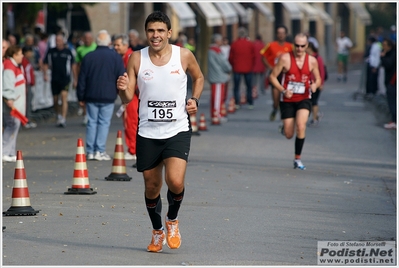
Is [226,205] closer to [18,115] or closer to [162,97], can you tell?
[162,97]

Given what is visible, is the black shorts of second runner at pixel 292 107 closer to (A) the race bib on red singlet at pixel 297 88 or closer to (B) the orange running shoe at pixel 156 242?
(A) the race bib on red singlet at pixel 297 88

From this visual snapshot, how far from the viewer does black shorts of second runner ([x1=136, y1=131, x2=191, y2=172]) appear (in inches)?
299

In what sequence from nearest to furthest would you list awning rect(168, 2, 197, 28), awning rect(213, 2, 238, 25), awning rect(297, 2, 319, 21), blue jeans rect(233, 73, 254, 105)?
blue jeans rect(233, 73, 254, 105), awning rect(168, 2, 197, 28), awning rect(213, 2, 238, 25), awning rect(297, 2, 319, 21)

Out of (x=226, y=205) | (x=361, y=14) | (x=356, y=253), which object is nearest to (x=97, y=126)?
(x=226, y=205)

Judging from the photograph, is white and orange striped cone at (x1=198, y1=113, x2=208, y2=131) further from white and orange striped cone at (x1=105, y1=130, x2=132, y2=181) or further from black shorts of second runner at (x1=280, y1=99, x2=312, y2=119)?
white and orange striped cone at (x1=105, y1=130, x2=132, y2=181)

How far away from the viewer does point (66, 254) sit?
736 cm

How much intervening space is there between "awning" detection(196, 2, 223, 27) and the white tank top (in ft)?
92.0

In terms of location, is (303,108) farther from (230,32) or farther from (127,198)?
(230,32)

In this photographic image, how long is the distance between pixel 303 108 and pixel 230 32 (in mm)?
39581

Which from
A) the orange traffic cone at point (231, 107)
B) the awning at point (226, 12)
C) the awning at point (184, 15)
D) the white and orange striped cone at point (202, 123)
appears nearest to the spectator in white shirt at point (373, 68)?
the orange traffic cone at point (231, 107)

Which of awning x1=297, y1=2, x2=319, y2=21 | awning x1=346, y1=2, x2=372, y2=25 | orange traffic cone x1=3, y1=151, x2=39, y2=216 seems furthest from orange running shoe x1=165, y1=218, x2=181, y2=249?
awning x1=346, y1=2, x2=372, y2=25

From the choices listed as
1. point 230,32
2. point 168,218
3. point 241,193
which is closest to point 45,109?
point 241,193

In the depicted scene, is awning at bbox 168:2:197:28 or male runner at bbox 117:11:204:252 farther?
awning at bbox 168:2:197:28

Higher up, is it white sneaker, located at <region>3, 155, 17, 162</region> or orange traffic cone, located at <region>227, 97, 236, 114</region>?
white sneaker, located at <region>3, 155, 17, 162</region>
